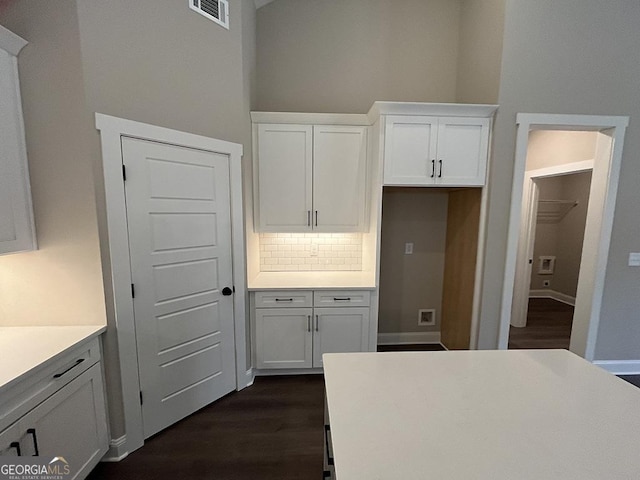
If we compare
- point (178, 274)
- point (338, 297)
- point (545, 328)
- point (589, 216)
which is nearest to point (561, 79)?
point (589, 216)

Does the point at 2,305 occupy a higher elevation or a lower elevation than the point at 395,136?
lower

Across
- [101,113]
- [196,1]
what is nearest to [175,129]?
[101,113]

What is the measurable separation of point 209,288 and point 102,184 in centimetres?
99

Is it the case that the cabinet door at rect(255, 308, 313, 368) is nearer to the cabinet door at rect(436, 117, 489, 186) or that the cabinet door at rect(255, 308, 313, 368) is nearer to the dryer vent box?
the dryer vent box

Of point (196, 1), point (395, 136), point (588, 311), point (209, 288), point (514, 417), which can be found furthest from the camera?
point (588, 311)

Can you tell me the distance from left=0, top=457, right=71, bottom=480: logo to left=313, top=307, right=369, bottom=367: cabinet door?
1750 mm

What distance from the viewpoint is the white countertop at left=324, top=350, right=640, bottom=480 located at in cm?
74

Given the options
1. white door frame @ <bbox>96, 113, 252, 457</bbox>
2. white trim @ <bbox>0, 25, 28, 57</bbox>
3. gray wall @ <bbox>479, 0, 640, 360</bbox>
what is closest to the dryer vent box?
gray wall @ <bbox>479, 0, 640, 360</bbox>

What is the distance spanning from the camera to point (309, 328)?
2582 mm

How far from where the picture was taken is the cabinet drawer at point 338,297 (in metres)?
2.55

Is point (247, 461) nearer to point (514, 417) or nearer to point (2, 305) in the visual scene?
point (514, 417)

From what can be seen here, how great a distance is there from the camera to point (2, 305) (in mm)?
1659

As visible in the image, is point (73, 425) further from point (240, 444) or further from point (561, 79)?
point (561, 79)

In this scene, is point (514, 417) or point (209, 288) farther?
point (209, 288)
